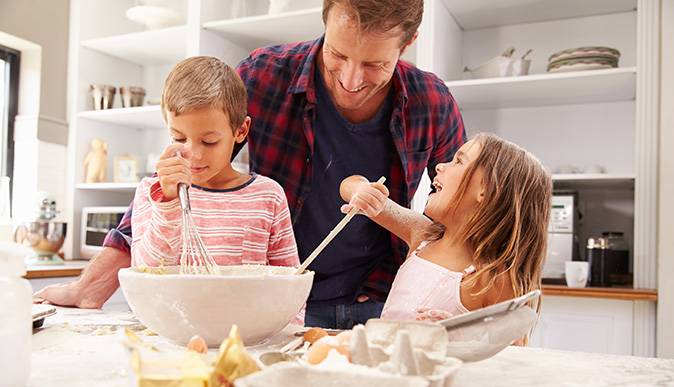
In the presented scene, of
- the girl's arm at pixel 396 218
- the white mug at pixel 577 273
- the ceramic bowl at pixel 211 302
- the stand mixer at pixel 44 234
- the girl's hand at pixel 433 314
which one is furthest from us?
the stand mixer at pixel 44 234

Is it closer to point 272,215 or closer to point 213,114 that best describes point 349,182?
point 272,215

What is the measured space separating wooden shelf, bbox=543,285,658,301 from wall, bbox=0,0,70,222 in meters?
2.54

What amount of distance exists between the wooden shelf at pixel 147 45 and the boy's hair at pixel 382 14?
2.03 m

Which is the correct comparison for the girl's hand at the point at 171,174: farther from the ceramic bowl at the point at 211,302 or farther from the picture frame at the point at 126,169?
the picture frame at the point at 126,169

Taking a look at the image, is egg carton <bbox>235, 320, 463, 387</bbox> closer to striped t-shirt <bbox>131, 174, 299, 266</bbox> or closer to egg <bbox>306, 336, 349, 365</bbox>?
egg <bbox>306, 336, 349, 365</bbox>

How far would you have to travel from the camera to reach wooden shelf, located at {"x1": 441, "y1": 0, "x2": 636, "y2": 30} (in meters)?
2.46

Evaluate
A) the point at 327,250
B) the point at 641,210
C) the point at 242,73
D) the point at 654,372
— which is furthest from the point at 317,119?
the point at 641,210

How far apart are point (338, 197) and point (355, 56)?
41 cm

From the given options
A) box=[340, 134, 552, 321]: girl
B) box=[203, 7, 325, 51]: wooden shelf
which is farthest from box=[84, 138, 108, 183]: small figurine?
box=[340, 134, 552, 321]: girl

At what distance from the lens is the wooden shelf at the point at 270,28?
265cm

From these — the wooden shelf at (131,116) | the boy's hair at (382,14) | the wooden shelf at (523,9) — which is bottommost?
the boy's hair at (382,14)

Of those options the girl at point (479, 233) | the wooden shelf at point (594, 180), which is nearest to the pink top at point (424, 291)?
the girl at point (479, 233)

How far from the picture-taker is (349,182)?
1204mm

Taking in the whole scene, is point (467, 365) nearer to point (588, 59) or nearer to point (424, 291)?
point (424, 291)
